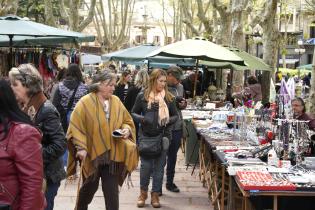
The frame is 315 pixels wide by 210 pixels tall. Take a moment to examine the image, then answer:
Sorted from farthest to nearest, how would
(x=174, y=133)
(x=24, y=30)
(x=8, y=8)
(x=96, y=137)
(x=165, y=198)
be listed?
(x=8, y=8), (x=24, y=30), (x=174, y=133), (x=165, y=198), (x=96, y=137)

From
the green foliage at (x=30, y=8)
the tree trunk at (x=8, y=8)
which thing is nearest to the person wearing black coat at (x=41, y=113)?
the tree trunk at (x=8, y=8)

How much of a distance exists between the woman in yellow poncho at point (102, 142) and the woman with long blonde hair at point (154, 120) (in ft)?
5.04

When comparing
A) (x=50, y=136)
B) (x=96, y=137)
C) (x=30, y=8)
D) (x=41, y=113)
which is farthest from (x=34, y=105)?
(x=30, y=8)

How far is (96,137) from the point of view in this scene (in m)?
5.72

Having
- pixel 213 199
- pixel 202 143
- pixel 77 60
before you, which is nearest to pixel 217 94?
pixel 77 60

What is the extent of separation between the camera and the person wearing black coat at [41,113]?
4328mm

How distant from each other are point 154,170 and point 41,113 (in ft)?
10.5

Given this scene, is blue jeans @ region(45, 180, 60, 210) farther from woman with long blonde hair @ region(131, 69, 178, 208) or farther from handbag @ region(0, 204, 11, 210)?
woman with long blonde hair @ region(131, 69, 178, 208)

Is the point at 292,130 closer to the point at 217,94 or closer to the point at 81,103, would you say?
the point at 81,103

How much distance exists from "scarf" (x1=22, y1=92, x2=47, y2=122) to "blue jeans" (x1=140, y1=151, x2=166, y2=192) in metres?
3.05

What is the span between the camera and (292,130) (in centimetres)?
589

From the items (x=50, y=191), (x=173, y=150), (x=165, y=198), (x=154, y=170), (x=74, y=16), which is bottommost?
(x=165, y=198)

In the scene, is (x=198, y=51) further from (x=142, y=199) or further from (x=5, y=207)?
(x=5, y=207)

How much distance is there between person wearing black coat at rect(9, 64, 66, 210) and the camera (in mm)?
4328
